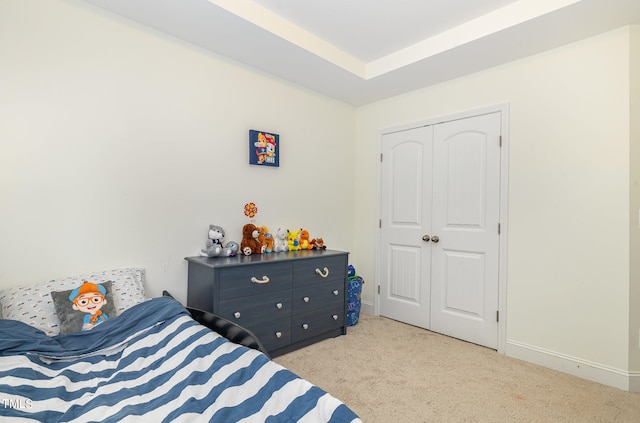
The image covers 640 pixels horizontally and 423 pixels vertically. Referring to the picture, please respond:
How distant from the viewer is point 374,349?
2.76 meters

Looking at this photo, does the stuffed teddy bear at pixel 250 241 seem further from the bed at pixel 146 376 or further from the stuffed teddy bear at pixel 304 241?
the bed at pixel 146 376

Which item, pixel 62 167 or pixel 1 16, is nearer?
pixel 1 16

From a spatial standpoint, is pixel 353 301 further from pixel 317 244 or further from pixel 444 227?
pixel 444 227

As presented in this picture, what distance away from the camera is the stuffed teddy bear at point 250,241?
276cm

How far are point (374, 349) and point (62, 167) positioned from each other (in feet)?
8.56

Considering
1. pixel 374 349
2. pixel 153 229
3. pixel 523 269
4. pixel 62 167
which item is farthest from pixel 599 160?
pixel 62 167

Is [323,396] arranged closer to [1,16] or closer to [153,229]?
[153,229]

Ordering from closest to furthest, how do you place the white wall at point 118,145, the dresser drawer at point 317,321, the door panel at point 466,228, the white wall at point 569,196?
the white wall at point 118,145 < the white wall at point 569,196 < the dresser drawer at point 317,321 < the door panel at point 466,228

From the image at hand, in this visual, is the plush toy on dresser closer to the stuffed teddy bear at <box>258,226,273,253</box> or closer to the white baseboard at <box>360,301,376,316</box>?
the stuffed teddy bear at <box>258,226,273,253</box>

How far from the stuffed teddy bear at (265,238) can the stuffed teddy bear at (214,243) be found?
0.37 meters

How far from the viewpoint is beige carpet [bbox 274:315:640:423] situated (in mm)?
1898

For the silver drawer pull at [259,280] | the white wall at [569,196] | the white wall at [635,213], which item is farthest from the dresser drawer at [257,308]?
the white wall at [635,213]

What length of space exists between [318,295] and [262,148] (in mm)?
1408

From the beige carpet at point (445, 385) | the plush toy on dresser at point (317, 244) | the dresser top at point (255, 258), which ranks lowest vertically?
the beige carpet at point (445, 385)
